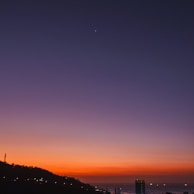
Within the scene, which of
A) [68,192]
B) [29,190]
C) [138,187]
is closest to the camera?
[29,190]

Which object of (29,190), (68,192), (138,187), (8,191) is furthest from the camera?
(138,187)

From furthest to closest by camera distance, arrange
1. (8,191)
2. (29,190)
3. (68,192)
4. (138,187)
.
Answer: (138,187) → (68,192) → (29,190) → (8,191)

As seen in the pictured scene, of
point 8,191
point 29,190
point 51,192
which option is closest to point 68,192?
point 51,192

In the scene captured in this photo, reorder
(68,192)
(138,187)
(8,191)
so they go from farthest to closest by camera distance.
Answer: (138,187) < (68,192) < (8,191)

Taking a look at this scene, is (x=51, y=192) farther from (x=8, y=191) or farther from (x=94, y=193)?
(x=94, y=193)

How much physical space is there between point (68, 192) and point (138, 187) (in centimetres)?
1128

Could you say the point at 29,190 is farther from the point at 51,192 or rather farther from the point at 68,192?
the point at 68,192

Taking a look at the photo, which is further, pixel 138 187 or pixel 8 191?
pixel 138 187

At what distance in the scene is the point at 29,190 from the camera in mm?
43156

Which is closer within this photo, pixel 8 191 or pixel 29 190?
pixel 8 191

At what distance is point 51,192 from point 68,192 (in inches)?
180

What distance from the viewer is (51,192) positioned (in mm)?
45656

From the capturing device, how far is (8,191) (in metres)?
38.9

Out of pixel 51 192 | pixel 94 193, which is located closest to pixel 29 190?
pixel 51 192
